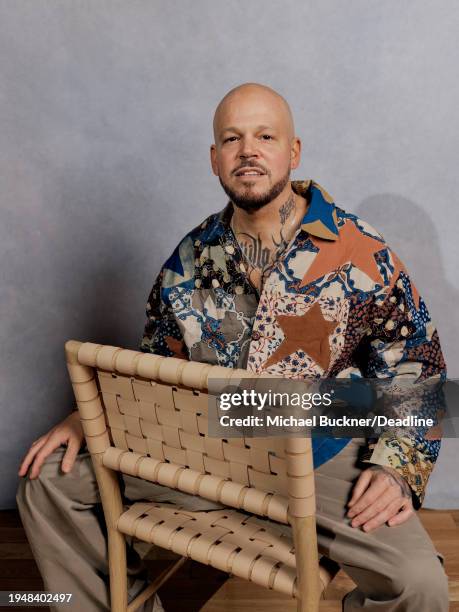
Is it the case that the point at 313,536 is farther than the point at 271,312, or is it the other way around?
the point at 271,312

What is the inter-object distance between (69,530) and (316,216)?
899 mm

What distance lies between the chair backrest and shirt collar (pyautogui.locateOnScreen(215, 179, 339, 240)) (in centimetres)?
62

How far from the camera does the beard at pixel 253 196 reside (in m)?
1.48

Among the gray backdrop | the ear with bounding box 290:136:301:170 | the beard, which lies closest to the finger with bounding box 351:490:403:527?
the beard

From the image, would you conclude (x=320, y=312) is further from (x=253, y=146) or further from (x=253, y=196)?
(x=253, y=146)

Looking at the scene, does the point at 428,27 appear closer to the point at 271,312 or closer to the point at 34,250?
the point at 271,312

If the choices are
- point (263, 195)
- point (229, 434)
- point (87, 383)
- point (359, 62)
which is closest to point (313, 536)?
point (229, 434)

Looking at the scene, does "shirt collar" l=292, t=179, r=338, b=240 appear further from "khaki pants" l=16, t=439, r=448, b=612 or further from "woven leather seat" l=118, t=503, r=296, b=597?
"woven leather seat" l=118, t=503, r=296, b=597

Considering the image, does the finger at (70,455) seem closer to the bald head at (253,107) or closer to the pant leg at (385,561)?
the pant leg at (385,561)

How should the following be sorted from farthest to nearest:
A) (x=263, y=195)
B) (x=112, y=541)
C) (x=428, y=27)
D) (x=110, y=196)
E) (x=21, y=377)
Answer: (x=21, y=377) → (x=110, y=196) → (x=428, y=27) → (x=263, y=195) → (x=112, y=541)

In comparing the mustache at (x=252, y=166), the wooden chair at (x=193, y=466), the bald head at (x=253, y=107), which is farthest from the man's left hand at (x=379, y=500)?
the bald head at (x=253, y=107)

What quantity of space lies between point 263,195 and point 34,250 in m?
0.90

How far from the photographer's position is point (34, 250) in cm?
204

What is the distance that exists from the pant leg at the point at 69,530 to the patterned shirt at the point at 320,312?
42cm
